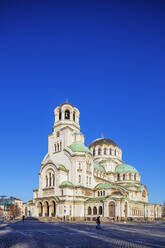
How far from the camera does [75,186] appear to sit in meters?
57.7

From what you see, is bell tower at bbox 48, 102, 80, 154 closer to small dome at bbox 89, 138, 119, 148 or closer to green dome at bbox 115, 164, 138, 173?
small dome at bbox 89, 138, 119, 148

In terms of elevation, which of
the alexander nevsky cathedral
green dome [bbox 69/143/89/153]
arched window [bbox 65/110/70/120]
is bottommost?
the alexander nevsky cathedral

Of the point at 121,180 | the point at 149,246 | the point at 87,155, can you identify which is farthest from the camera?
the point at 121,180

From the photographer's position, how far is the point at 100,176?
72062mm

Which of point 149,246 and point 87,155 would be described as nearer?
point 149,246

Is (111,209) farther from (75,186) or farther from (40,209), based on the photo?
(40,209)

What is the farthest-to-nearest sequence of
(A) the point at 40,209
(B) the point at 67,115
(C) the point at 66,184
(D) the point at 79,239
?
1. (B) the point at 67,115
2. (A) the point at 40,209
3. (C) the point at 66,184
4. (D) the point at 79,239

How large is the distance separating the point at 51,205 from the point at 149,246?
150 ft

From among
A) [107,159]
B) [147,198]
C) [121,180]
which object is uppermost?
[107,159]

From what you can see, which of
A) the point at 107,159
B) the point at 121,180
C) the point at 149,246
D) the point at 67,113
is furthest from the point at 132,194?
the point at 149,246

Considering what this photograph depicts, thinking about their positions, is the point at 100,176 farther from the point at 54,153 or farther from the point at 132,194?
the point at 54,153

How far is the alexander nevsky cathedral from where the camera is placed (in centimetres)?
5584

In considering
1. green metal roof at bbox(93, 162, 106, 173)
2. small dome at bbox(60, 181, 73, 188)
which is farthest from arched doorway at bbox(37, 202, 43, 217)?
green metal roof at bbox(93, 162, 106, 173)

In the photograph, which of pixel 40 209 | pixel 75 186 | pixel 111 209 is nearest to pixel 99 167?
pixel 75 186
